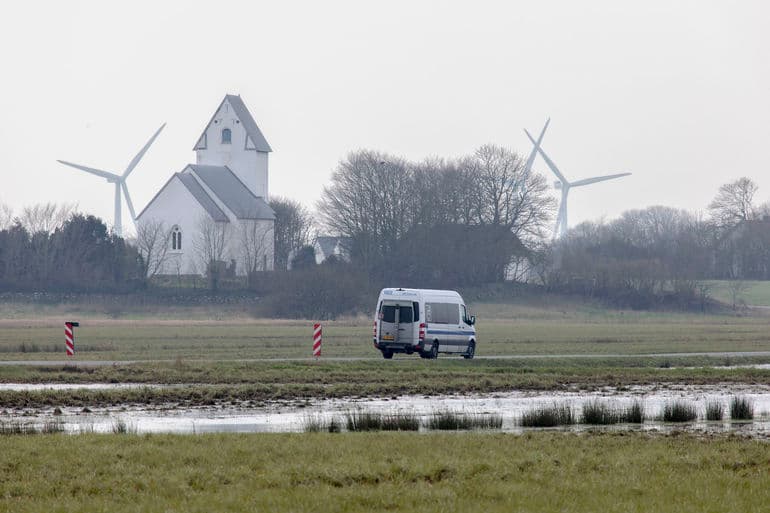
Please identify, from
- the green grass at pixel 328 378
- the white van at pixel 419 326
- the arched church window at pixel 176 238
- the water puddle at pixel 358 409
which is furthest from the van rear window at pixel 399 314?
the arched church window at pixel 176 238

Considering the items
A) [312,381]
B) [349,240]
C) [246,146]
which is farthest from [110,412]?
[246,146]

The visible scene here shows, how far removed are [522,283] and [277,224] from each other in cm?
3017

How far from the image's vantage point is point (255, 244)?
134 metres

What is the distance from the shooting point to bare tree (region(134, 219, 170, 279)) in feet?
429

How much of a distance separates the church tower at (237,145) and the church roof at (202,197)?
745 cm

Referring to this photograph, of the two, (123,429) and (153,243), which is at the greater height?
(153,243)

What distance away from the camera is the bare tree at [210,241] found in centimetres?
12912

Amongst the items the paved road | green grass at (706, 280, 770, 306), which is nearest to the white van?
the paved road

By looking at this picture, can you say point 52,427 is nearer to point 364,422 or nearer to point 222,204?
point 364,422

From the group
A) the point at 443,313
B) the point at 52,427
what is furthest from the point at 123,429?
the point at 443,313

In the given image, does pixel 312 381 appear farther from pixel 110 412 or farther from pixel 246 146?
pixel 246 146

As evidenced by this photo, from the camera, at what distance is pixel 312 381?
36.2 m

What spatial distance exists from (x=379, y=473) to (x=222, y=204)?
395 feet

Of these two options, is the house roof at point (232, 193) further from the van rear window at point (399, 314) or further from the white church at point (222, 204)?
the van rear window at point (399, 314)
